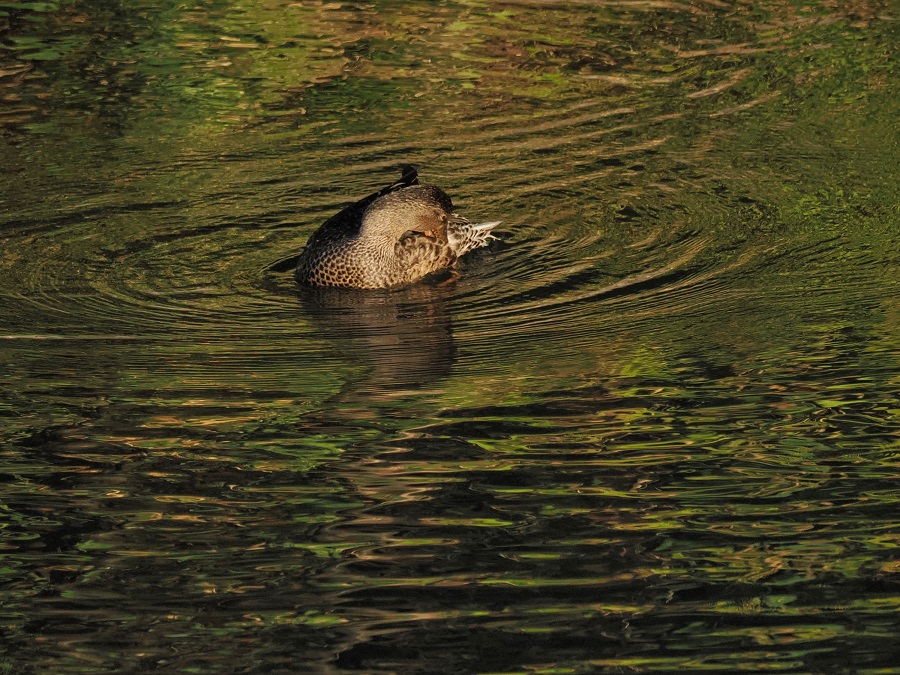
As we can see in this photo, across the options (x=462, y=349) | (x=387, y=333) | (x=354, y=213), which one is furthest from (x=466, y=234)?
(x=462, y=349)

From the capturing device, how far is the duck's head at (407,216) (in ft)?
33.7

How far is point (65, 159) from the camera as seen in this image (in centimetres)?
1205

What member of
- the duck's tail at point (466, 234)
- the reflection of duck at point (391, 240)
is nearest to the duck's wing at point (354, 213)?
the reflection of duck at point (391, 240)

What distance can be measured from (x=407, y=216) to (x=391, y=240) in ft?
0.87

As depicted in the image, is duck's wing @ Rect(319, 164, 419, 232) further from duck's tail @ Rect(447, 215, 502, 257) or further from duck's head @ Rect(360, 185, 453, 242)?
duck's tail @ Rect(447, 215, 502, 257)

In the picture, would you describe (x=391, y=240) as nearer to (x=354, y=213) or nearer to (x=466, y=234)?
(x=354, y=213)

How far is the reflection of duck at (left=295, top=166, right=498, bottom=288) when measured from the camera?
33.0ft

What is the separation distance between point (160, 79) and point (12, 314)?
16.7 ft

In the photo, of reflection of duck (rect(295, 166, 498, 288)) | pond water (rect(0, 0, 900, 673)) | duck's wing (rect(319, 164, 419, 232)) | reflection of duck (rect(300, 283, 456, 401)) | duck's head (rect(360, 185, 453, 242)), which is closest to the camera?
pond water (rect(0, 0, 900, 673))

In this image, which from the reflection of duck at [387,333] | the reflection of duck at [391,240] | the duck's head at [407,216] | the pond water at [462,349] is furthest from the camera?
the duck's head at [407,216]

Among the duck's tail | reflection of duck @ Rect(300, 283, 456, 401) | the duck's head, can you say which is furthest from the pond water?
the duck's head

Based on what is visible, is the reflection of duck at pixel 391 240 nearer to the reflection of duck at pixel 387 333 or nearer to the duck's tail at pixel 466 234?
the duck's tail at pixel 466 234

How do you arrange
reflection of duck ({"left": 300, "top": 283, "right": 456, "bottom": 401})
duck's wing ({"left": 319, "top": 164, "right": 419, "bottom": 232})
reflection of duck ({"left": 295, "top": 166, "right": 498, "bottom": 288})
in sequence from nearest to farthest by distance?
reflection of duck ({"left": 300, "top": 283, "right": 456, "bottom": 401})
reflection of duck ({"left": 295, "top": 166, "right": 498, "bottom": 288})
duck's wing ({"left": 319, "top": 164, "right": 419, "bottom": 232})

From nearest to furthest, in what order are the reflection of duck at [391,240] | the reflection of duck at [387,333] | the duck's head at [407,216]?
the reflection of duck at [387,333], the reflection of duck at [391,240], the duck's head at [407,216]
